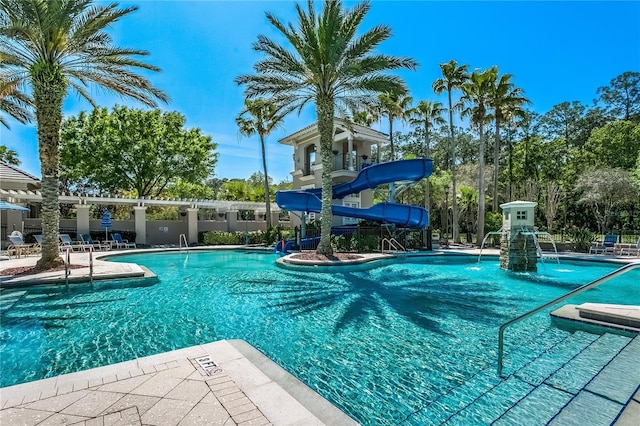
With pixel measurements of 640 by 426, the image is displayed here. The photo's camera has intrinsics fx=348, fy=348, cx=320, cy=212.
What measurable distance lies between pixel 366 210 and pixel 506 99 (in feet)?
41.3

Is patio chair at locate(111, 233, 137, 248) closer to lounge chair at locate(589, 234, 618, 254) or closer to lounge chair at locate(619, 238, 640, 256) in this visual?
lounge chair at locate(589, 234, 618, 254)

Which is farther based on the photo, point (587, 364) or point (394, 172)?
point (394, 172)

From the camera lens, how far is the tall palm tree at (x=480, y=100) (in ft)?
72.1

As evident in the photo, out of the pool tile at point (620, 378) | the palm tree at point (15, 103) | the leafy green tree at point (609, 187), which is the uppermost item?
the palm tree at point (15, 103)

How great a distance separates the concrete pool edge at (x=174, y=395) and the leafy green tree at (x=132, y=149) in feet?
92.1

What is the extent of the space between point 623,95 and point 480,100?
27224 millimetres

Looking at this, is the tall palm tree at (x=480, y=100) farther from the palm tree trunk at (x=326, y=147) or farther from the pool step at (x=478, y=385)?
the pool step at (x=478, y=385)

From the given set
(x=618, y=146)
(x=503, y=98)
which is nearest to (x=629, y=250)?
(x=503, y=98)

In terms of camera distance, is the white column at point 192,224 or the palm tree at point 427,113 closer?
the white column at point 192,224

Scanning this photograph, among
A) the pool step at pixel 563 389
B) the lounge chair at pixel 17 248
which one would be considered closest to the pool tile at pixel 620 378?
the pool step at pixel 563 389

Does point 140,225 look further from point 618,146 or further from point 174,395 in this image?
point 618,146

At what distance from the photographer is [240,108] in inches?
1029

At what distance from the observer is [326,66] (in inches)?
559

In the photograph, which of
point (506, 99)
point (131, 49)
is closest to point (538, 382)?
point (131, 49)
